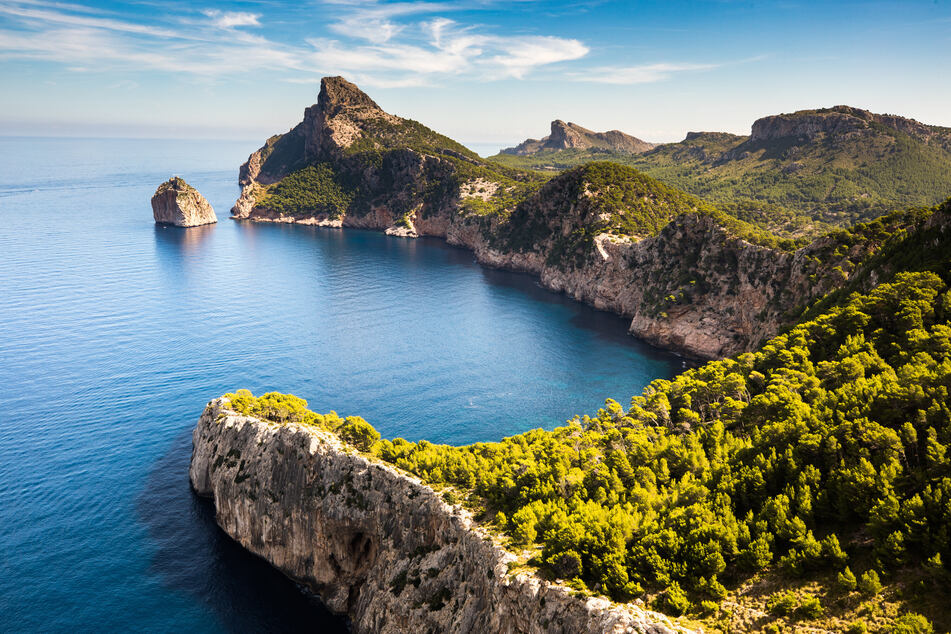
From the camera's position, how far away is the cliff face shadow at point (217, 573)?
43.5 meters

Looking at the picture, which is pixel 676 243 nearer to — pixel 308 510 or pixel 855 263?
pixel 855 263

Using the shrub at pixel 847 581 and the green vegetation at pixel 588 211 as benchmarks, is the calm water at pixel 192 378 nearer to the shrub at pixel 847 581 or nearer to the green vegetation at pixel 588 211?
the green vegetation at pixel 588 211

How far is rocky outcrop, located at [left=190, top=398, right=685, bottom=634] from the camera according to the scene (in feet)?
100

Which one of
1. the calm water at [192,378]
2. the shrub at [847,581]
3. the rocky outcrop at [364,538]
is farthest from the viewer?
the calm water at [192,378]

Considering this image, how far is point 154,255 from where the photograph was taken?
508 ft

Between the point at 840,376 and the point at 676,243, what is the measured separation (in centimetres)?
6964

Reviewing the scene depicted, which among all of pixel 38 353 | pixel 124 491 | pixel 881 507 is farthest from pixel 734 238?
pixel 38 353

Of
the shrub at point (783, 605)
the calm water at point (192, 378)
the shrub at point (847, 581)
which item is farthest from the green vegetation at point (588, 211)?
the shrub at point (783, 605)

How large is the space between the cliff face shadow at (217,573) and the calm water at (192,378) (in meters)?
0.18

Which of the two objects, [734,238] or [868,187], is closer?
[734,238]

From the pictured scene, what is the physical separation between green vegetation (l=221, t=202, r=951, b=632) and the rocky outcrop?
2.09m

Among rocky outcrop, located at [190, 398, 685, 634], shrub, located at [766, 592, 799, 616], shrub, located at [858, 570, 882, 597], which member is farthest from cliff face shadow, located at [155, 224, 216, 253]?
shrub, located at [858, 570, 882, 597]

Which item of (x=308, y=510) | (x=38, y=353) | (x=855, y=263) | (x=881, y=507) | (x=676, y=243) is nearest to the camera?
(x=881, y=507)

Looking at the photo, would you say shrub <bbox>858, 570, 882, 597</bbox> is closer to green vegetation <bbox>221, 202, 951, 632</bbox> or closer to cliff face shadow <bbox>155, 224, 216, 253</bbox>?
green vegetation <bbox>221, 202, 951, 632</bbox>
